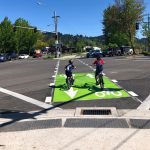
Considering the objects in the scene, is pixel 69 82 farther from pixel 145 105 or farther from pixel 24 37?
pixel 24 37

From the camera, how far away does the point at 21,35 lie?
96.1 meters

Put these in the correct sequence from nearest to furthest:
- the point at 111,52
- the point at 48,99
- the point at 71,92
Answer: the point at 48,99
the point at 71,92
the point at 111,52

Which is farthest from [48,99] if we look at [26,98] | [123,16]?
Result: [123,16]

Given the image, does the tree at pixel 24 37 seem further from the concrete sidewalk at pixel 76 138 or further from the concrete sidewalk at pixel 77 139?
the concrete sidewalk at pixel 77 139

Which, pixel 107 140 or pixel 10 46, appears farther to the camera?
pixel 10 46

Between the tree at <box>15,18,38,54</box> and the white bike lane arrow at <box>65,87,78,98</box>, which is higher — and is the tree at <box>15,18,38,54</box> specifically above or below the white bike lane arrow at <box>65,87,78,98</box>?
above

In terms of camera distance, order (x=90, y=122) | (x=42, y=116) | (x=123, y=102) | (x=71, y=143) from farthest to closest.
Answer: (x=123, y=102), (x=42, y=116), (x=90, y=122), (x=71, y=143)

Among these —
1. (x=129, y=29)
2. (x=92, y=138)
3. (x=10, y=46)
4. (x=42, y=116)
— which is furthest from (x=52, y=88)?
(x=10, y=46)

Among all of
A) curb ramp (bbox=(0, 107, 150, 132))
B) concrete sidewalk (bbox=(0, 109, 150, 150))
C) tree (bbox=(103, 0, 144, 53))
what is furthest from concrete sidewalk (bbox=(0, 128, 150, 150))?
tree (bbox=(103, 0, 144, 53))

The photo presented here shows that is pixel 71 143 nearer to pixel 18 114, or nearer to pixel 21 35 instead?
pixel 18 114

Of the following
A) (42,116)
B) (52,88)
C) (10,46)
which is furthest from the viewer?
(10,46)

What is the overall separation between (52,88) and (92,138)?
9605 mm

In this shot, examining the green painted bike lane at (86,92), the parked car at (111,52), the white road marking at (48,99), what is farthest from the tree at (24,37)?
the white road marking at (48,99)

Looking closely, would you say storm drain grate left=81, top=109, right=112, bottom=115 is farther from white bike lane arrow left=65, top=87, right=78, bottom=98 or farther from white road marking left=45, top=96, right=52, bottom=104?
white bike lane arrow left=65, top=87, right=78, bottom=98
